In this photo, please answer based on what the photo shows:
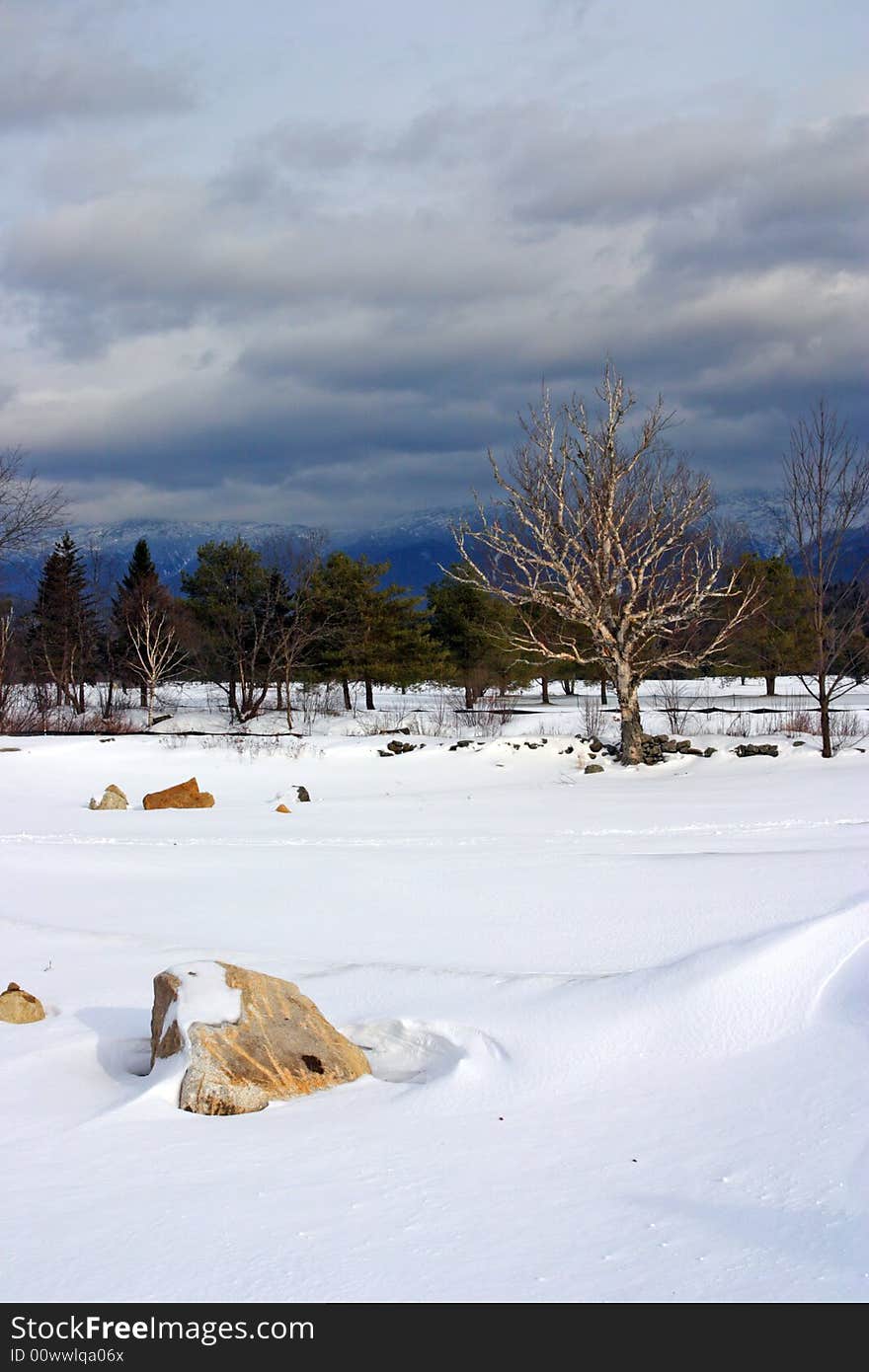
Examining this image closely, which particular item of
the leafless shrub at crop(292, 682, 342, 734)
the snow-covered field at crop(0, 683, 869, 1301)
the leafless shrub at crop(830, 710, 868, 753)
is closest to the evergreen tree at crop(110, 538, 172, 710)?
the leafless shrub at crop(292, 682, 342, 734)

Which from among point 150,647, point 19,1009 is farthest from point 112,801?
point 150,647

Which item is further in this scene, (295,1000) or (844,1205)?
(295,1000)

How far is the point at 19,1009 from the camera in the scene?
6562 mm

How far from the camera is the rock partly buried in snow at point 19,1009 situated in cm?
654

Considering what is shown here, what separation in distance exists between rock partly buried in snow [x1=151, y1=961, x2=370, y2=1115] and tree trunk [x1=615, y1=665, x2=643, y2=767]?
629 inches

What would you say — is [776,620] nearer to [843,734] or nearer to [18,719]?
[843,734]

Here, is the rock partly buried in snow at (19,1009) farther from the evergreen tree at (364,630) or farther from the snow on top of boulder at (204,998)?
the evergreen tree at (364,630)

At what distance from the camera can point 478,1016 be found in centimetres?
635

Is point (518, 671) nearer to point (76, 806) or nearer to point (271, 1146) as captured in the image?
point (76, 806)

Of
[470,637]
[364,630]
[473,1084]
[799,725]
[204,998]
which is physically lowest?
[473,1084]

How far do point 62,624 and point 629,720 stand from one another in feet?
105

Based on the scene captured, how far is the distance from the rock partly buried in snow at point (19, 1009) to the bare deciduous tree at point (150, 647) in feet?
100
